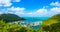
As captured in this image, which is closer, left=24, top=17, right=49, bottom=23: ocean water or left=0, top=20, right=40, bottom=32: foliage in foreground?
left=0, top=20, right=40, bottom=32: foliage in foreground

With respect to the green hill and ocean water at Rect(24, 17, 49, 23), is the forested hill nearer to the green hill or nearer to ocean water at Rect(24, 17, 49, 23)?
ocean water at Rect(24, 17, 49, 23)

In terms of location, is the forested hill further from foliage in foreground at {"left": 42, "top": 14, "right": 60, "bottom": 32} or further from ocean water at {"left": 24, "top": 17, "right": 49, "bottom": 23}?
foliage in foreground at {"left": 42, "top": 14, "right": 60, "bottom": 32}

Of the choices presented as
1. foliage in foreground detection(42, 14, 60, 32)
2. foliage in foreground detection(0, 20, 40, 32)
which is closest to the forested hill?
foliage in foreground detection(0, 20, 40, 32)

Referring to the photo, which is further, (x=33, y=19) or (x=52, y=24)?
(x=33, y=19)

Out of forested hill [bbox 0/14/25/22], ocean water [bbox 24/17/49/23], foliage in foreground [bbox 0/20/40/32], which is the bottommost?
foliage in foreground [bbox 0/20/40/32]

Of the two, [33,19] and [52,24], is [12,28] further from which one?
[52,24]

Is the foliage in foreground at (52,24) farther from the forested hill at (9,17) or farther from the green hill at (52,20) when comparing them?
the forested hill at (9,17)

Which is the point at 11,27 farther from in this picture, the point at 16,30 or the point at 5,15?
the point at 5,15

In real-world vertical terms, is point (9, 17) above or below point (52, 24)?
above

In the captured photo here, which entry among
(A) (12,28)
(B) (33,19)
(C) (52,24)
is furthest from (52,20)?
(A) (12,28)

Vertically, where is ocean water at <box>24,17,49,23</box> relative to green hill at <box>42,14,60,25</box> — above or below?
above

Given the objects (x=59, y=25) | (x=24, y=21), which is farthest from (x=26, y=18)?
(x=59, y=25)

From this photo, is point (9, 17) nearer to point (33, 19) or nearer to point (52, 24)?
point (33, 19)
